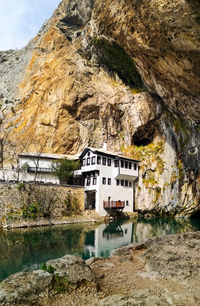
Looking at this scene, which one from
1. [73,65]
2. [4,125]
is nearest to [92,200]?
[4,125]

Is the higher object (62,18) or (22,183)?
(62,18)

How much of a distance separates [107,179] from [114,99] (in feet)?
61.1

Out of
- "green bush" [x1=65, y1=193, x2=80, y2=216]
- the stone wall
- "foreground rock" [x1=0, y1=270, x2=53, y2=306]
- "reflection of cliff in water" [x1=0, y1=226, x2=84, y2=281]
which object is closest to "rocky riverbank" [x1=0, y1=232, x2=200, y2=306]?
"foreground rock" [x1=0, y1=270, x2=53, y2=306]

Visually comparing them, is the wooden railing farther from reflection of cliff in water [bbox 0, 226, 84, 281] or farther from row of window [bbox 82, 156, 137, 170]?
reflection of cliff in water [bbox 0, 226, 84, 281]

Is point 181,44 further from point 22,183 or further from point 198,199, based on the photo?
point 198,199

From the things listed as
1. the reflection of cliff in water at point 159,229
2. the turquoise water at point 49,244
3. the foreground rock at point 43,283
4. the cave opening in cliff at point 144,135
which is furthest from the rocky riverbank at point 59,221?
Answer: the foreground rock at point 43,283

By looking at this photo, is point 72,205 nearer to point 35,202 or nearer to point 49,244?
point 35,202

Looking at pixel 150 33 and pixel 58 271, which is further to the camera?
pixel 150 33

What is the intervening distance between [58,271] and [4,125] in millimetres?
49944

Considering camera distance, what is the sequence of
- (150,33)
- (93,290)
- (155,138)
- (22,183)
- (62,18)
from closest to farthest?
1. (93,290)
2. (150,33)
3. (22,183)
4. (155,138)
5. (62,18)

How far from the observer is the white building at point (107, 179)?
1531 inches

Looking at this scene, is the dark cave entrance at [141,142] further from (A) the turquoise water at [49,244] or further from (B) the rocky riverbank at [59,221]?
(A) the turquoise water at [49,244]

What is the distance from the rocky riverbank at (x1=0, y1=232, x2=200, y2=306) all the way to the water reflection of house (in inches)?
232

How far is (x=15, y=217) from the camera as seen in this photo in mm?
28141
